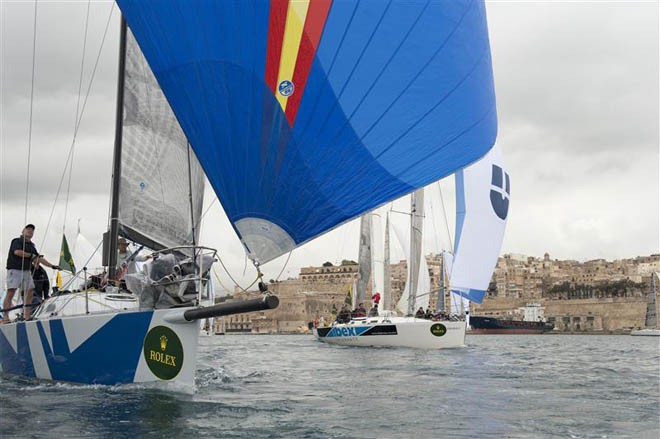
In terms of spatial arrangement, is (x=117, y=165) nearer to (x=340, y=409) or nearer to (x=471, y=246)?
(x=340, y=409)

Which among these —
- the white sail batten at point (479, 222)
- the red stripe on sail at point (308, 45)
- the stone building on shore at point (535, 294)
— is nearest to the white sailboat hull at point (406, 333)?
the white sail batten at point (479, 222)

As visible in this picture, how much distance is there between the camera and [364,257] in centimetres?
2536

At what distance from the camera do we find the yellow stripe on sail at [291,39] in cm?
493

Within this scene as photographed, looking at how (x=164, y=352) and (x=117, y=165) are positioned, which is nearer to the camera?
(x=164, y=352)

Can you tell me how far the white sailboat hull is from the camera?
1705 centimetres

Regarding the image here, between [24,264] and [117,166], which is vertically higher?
[117,166]

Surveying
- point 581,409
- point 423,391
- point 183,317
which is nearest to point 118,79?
point 183,317

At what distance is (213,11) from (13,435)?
9.46 ft

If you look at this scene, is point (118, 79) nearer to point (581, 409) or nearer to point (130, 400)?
point (130, 400)

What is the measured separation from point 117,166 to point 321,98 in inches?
121

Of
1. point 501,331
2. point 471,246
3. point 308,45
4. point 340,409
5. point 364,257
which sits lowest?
point 501,331

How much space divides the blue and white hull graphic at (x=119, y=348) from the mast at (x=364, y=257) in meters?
18.9

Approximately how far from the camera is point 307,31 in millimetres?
4930

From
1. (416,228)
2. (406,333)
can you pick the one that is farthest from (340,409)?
(416,228)
